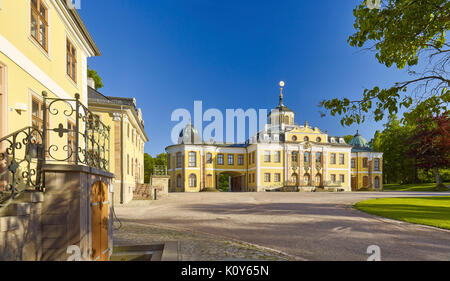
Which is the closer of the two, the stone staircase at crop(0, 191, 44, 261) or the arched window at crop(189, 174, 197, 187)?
the stone staircase at crop(0, 191, 44, 261)

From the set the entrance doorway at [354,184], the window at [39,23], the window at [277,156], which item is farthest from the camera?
the entrance doorway at [354,184]

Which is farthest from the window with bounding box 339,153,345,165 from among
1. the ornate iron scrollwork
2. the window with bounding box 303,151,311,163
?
the ornate iron scrollwork

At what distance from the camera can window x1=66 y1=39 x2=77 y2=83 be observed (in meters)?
10.1

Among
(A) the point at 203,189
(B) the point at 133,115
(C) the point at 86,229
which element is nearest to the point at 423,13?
(C) the point at 86,229

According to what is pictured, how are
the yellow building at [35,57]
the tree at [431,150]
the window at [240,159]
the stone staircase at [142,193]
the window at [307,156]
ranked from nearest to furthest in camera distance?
the yellow building at [35,57]
the stone staircase at [142,193]
the tree at [431,150]
the window at [307,156]
the window at [240,159]

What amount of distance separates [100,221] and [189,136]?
133 ft

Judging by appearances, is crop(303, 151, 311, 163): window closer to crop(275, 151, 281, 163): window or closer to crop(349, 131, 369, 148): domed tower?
crop(275, 151, 281, 163): window

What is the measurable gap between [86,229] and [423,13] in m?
6.50

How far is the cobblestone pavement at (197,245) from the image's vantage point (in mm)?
5520

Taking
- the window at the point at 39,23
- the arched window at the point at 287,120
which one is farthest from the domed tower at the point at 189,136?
the window at the point at 39,23

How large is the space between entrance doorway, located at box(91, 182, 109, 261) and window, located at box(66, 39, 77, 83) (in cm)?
698

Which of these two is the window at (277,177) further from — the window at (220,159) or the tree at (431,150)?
the tree at (431,150)

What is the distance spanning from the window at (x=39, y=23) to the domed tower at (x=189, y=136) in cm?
3578
